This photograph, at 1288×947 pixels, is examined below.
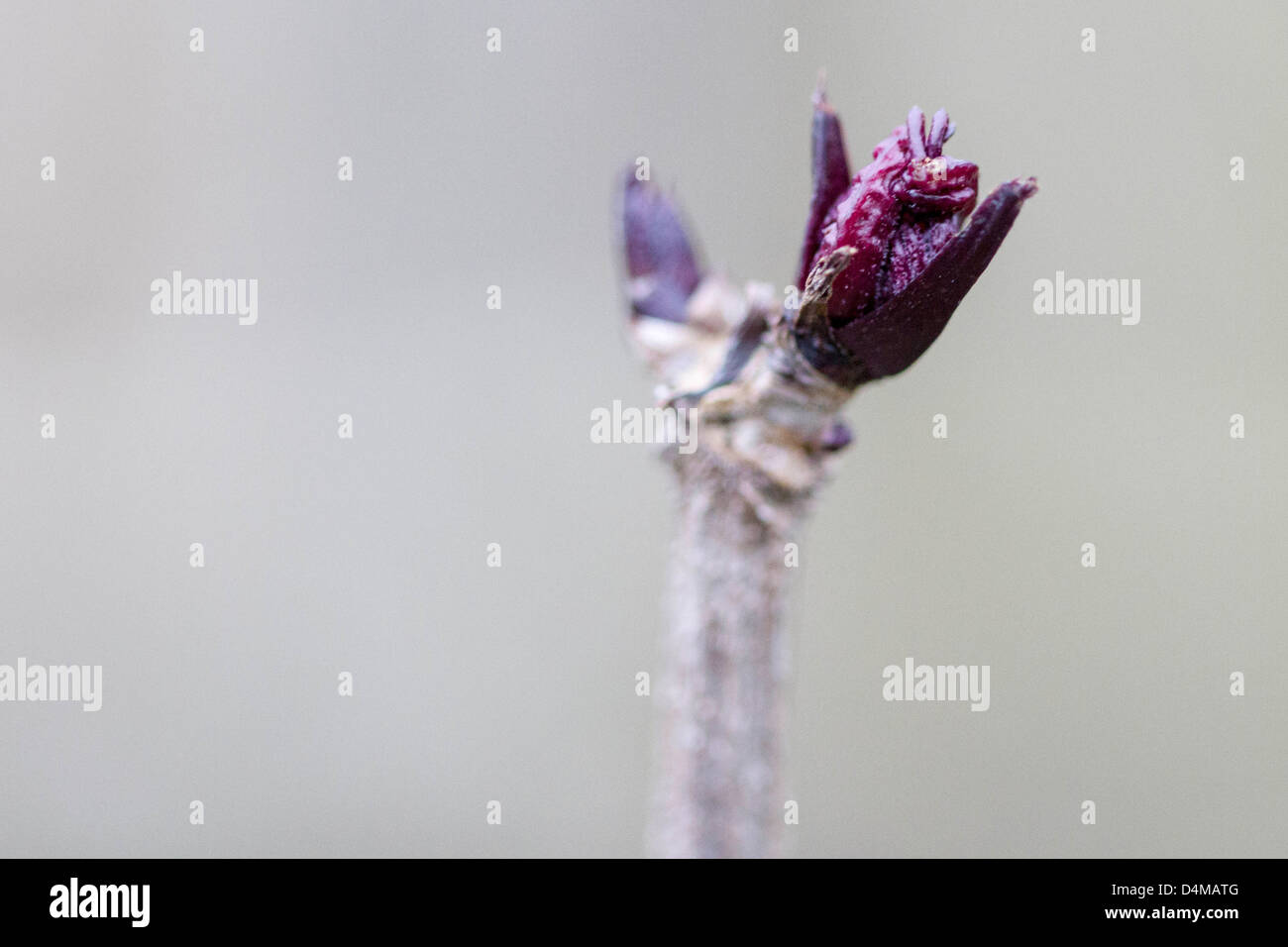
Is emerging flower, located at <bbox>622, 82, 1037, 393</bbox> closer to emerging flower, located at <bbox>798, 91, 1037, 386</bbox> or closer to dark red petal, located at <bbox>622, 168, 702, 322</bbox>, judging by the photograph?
emerging flower, located at <bbox>798, 91, 1037, 386</bbox>

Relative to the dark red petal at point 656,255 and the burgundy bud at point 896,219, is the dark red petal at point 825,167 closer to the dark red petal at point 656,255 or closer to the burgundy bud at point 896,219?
the burgundy bud at point 896,219

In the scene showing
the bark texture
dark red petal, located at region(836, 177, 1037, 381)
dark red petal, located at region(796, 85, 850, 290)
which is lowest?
the bark texture

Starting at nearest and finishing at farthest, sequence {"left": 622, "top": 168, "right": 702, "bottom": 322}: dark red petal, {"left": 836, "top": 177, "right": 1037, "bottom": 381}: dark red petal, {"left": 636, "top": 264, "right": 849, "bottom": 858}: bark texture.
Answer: {"left": 836, "top": 177, "right": 1037, "bottom": 381}: dark red petal → {"left": 636, "top": 264, "right": 849, "bottom": 858}: bark texture → {"left": 622, "top": 168, "right": 702, "bottom": 322}: dark red petal

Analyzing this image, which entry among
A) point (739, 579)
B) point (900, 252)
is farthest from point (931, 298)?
point (739, 579)

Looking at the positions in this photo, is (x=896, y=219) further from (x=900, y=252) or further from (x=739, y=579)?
(x=739, y=579)

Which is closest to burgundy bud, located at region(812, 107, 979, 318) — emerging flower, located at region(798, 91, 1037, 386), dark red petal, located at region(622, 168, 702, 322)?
emerging flower, located at region(798, 91, 1037, 386)

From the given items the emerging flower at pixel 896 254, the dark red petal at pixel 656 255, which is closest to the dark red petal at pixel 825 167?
the emerging flower at pixel 896 254

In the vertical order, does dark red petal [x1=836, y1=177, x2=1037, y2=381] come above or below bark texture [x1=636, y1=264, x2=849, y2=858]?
above
